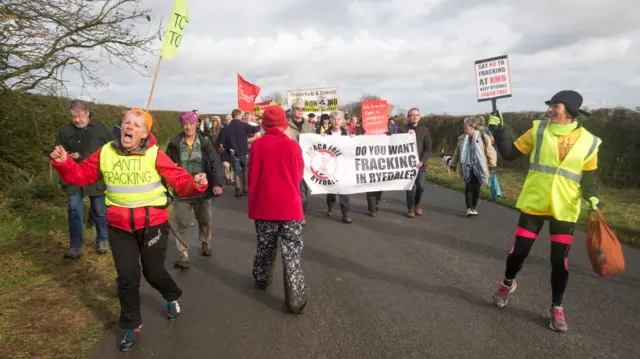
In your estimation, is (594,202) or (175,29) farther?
(175,29)

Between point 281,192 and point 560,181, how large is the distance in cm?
249

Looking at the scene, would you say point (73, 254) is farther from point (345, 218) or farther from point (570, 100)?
point (570, 100)

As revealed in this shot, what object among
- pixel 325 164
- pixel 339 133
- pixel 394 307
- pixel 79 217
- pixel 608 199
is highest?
pixel 339 133

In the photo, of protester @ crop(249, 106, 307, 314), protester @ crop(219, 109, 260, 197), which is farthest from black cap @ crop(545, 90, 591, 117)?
protester @ crop(219, 109, 260, 197)

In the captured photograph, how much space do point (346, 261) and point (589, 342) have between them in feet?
9.08

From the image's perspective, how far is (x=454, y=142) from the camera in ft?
66.5

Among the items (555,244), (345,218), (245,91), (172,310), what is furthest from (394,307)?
(245,91)

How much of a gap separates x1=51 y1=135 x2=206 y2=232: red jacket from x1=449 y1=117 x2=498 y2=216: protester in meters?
5.90

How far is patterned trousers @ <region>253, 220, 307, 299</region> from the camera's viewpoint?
3.88 meters

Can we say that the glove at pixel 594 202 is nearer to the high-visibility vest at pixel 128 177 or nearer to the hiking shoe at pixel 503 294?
the hiking shoe at pixel 503 294

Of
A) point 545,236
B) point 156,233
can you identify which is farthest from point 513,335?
point 545,236

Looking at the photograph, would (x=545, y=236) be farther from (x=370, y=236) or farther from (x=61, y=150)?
(x=61, y=150)

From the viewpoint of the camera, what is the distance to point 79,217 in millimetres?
5359

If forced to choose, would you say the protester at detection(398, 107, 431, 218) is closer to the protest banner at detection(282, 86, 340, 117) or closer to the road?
the road
